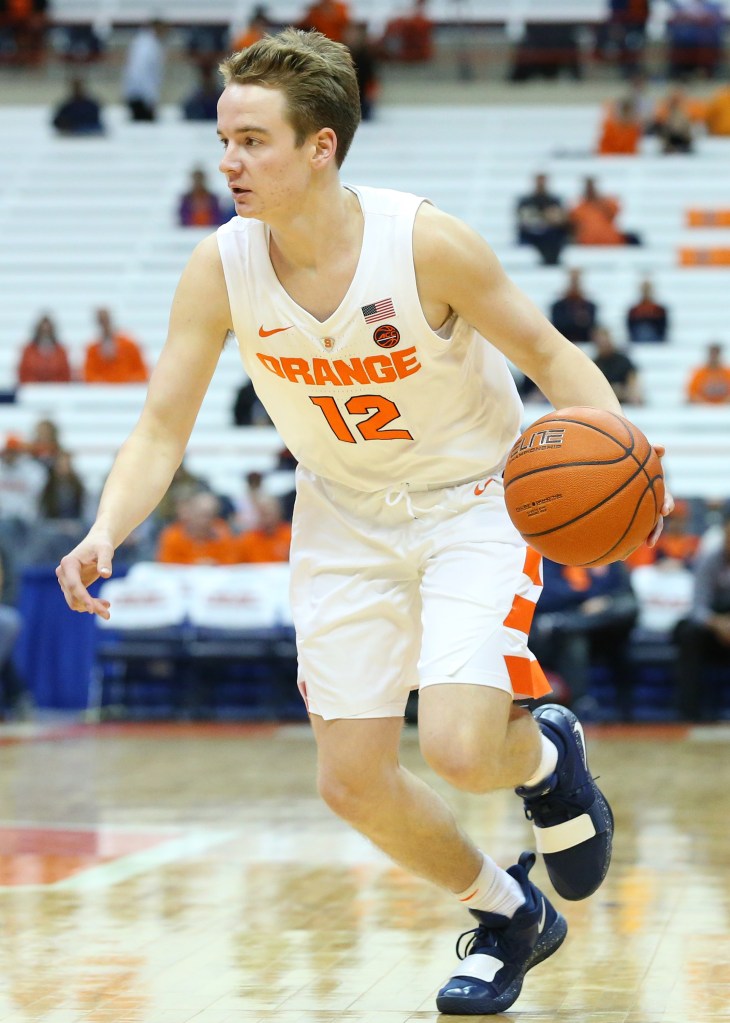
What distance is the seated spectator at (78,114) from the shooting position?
19516 mm

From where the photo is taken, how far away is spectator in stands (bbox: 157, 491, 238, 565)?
11344 mm

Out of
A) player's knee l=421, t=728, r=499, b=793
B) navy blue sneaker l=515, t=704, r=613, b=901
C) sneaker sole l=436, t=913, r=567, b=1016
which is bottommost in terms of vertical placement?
sneaker sole l=436, t=913, r=567, b=1016

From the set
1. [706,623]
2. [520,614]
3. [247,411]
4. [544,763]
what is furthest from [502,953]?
[247,411]

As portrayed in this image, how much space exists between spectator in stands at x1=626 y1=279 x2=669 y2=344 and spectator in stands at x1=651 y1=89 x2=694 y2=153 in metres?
3.31

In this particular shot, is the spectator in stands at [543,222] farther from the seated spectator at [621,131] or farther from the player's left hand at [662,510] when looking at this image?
the player's left hand at [662,510]

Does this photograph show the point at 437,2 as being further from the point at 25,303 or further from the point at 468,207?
the point at 25,303

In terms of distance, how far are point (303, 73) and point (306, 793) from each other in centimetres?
473

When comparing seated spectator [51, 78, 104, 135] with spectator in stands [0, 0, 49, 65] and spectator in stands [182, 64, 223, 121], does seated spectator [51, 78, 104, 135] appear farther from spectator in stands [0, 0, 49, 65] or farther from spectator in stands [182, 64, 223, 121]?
spectator in stands [0, 0, 49, 65]

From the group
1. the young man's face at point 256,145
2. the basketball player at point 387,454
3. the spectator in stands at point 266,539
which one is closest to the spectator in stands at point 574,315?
the spectator in stands at point 266,539

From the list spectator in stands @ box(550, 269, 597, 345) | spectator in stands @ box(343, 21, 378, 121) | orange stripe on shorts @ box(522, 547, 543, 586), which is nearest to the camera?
orange stripe on shorts @ box(522, 547, 543, 586)

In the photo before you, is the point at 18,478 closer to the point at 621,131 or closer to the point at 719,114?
the point at 621,131

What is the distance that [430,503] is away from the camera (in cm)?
398

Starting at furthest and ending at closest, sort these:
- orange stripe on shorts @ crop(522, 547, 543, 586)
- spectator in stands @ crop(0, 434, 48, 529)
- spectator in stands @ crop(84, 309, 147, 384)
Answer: spectator in stands @ crop(84, 309, 147, 384) → spectator in stands @ crop(0, 434, 48, 529) → orange stripe on shorts @ crop(522, 547, 543, 586)

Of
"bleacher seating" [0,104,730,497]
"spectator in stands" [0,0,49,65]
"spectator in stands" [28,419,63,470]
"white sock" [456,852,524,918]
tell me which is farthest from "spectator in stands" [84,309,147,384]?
"white sock" [456,852,524,918]
